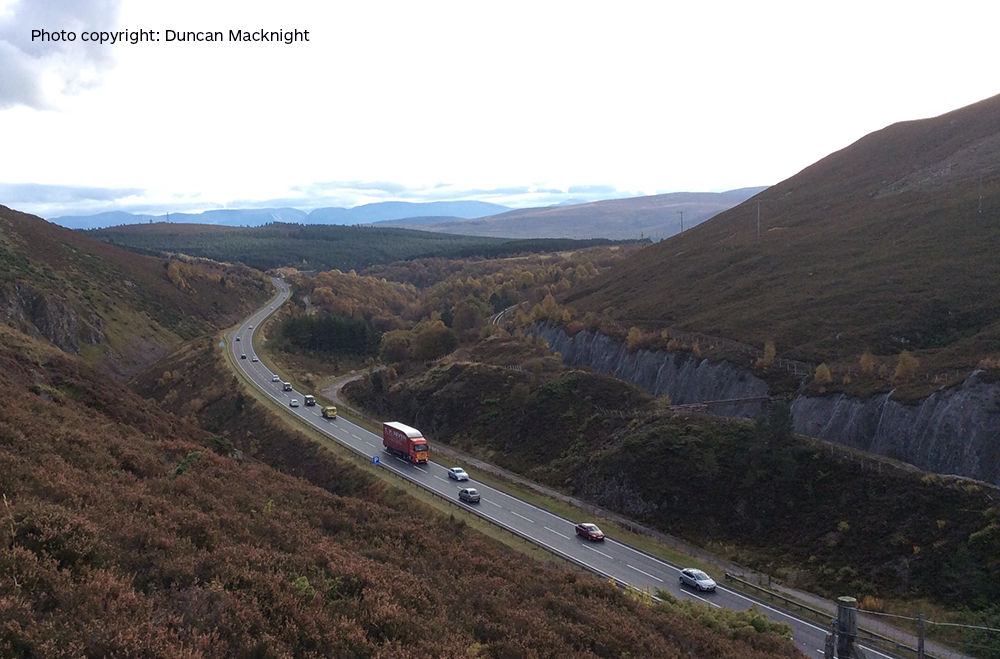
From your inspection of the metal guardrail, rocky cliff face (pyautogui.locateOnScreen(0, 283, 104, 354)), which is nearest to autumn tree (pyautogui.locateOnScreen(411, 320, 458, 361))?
rocky cliff face (pyautogui.locateOnScreen(0, 283, 104, 354))

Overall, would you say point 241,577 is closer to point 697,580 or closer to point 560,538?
point 697,580

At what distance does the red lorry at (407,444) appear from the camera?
50.8 meters

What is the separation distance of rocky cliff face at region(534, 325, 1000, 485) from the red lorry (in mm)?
24343

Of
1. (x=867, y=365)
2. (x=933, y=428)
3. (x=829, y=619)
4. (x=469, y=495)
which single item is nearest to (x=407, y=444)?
(x=469, y=495)

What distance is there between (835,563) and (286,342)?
3451 inches

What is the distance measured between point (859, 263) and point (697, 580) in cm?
5996

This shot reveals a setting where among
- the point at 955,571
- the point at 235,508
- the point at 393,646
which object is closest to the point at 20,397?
the point at 235,508

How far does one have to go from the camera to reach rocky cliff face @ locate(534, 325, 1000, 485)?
36.1 metres

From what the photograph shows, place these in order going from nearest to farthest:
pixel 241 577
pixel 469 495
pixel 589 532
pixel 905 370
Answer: pixel 241 577
pixel 589 532
pixel 469 495
pixel 905 370

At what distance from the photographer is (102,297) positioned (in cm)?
10300

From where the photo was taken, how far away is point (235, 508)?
20.6 metres

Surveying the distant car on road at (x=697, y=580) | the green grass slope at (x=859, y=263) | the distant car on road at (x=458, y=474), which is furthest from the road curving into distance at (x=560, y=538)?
the green grass slope at (x=859, y=263)

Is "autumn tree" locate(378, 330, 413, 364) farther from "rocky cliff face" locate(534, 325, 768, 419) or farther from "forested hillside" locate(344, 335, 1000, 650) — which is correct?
"forested hillside" locate(344, 335, 1000, 650)

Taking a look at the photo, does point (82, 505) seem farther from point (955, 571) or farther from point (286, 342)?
point (286, 342)
